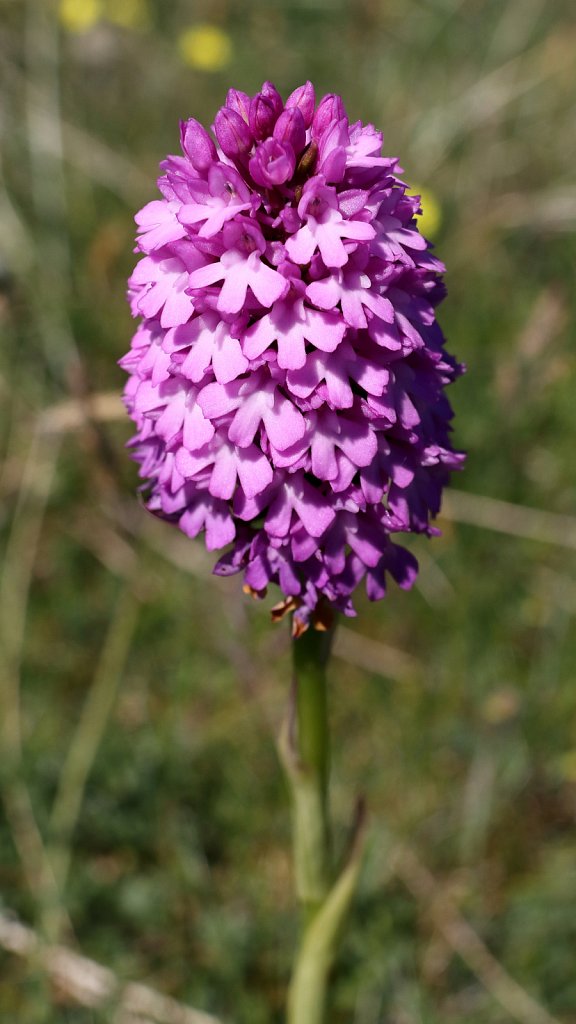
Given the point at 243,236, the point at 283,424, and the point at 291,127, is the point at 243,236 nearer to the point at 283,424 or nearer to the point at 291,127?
the point at 291,127

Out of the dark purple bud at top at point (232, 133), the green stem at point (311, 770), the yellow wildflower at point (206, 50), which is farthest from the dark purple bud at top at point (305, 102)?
the yellow wildflower at point (206, 50)

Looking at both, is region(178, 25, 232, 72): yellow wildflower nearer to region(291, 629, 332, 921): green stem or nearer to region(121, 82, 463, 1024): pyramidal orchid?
region(121, 82, 463, 1024): pyramidal orchid

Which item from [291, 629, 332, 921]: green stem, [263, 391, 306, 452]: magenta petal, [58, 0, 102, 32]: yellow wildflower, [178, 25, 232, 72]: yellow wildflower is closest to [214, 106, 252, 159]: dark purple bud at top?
[263, 391, 306, 452]: magenta petal

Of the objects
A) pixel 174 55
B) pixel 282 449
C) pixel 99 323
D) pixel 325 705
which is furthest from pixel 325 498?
pixel 174 55

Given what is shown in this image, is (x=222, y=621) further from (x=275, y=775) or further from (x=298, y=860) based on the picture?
(x=298, y=860)

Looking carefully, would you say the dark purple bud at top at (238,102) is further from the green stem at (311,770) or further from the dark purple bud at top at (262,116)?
the green stem at (311,770)

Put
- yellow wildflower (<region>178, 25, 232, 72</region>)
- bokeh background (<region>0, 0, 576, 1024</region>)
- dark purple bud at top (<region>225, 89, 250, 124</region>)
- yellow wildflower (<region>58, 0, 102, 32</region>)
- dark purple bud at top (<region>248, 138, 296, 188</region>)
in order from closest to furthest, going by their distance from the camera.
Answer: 1. dark purple bud at top (<region>248, 138, 296, 188</region>)
2. dark purple bud at top (<region>225, 89, 250, 124</region>)
3. bokeh background (<region>0, 0, 576, 1024</region>)
4. yellow wildflower (<region>178, 25, 232, 72</region>)
5. yellow wildflower (<region>58, 0, 102, 32</region>)
